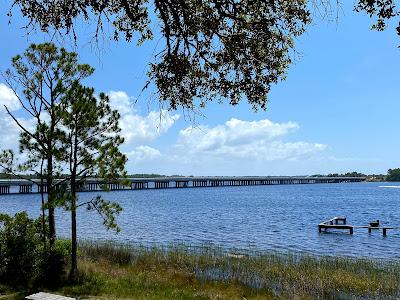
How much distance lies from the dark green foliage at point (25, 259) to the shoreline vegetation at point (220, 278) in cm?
84

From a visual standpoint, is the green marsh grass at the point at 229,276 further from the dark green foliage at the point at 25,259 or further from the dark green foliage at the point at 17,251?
the dark green foliage at the point at 17,251

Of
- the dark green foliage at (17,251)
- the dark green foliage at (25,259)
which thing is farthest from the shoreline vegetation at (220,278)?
the dark green foliage at (17,251)

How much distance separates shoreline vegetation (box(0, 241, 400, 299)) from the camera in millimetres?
16500

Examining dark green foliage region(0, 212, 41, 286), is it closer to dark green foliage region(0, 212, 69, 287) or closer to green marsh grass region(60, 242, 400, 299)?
dark green foliage region(0, 212, 69, 287)

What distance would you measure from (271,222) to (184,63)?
50.9m

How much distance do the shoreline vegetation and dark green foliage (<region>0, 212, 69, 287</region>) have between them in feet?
2.75

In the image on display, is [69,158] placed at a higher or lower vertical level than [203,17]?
lower

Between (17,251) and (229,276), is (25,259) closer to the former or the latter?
(17,251)

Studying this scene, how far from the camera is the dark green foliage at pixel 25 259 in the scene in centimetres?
1683

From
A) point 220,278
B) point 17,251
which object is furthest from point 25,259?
point 220,278

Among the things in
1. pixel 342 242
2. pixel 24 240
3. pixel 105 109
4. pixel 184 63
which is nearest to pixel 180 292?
pixel 24 240

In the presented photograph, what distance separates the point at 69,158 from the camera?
18.0 m

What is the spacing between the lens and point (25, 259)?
17.1 m

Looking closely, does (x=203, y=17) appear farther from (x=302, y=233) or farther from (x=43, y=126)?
(x=302, y=233)
